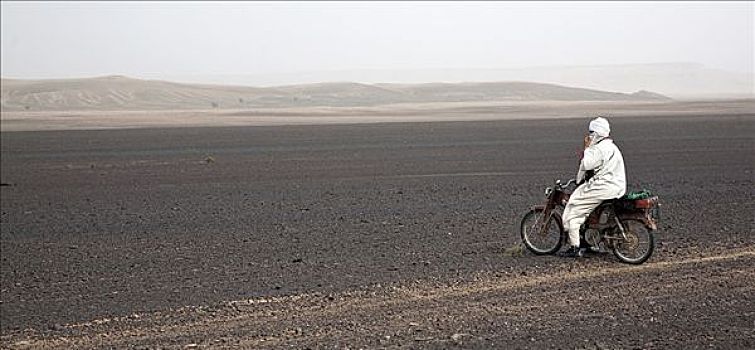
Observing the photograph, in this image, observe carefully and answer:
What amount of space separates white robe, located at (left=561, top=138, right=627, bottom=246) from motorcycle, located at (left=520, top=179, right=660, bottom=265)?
142 millimetres

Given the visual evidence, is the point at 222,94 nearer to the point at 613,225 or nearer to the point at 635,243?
the point at 613,225

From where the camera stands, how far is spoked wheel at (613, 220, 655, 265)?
428 inches

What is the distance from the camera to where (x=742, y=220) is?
14.6m

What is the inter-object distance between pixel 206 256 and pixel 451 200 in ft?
23.1

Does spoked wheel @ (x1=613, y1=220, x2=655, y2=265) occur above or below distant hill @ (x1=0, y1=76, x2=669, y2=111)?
above

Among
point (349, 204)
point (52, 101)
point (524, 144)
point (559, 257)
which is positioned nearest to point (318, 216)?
point (349, 204)

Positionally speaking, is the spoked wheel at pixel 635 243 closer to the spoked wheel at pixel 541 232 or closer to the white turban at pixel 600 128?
the spoked wheel at pixel 541 232

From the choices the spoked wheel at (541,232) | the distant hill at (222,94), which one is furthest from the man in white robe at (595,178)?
the distant hill at (222,94)

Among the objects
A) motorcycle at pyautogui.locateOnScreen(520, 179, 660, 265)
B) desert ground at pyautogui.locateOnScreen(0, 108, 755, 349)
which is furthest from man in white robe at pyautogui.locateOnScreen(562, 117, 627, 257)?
desert ground at pyautogui.locateOnScreen(0, 108, 755, 349)

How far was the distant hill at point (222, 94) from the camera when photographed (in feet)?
453

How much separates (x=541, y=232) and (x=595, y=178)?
1.39 m

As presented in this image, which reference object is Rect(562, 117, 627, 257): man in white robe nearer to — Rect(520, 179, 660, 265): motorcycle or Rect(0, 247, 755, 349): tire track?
Rect(520, 179, 660, 265): motorcycle

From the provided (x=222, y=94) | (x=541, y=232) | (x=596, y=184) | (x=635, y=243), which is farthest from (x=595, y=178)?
(x=222, y=94)

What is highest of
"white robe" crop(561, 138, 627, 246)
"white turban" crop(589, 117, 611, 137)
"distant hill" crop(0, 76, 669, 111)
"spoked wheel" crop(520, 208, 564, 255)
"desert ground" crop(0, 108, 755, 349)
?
"white turban" crop(589, 117, 611, 137)
